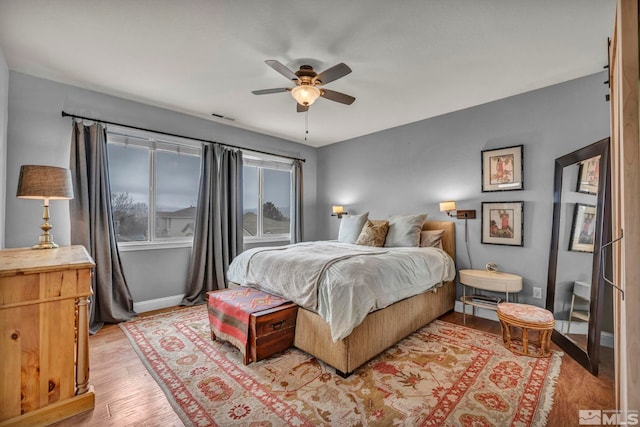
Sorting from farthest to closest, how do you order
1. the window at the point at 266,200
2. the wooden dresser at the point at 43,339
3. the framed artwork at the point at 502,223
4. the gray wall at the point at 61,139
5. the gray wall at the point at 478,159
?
the window at the point at 266,200, the framed artwork at the point at 502,223, the gray wall at the point at 478,159, the gray wall at the point at 61,139, the wooden dresser at the point at 43,339

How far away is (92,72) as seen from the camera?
2.77m

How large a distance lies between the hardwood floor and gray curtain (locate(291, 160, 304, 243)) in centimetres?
313

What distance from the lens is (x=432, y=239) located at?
3566mm

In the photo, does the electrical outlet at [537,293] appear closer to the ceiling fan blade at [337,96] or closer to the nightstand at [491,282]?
the nightstand at [491,282]

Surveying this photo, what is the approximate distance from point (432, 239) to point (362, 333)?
6.26ft

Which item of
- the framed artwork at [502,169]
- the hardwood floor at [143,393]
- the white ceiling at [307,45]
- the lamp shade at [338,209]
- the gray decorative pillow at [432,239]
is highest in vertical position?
the white ceiling at [307,45]

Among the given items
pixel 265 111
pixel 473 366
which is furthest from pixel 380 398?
pixel 265 111

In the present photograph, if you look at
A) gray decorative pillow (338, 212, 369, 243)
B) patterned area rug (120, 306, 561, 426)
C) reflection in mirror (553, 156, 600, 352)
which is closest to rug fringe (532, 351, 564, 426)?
patterned area rug (120, 306, 561, 426)

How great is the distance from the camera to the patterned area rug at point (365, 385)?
166 centimetres

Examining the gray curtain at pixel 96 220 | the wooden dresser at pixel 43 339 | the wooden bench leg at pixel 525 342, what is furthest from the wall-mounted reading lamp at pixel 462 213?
the gray curtain at pixel 96 220

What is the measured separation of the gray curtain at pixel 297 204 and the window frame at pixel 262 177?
0.05 metres

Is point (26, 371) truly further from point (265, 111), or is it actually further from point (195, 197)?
point (265, 111)

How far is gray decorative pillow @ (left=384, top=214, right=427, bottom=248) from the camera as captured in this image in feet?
11.5

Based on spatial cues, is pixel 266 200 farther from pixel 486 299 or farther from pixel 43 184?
pixel 486 299
